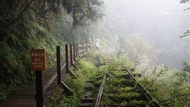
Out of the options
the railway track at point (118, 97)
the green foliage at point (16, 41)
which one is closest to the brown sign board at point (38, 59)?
the railway track at point (118, 97)

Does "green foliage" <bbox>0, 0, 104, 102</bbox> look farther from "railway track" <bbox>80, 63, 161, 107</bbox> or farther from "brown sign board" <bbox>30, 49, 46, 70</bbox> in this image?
"railway track" <bbox>80, 63, 161, 107</bbox>

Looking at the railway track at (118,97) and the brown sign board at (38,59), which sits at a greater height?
the brown sign board at (38,59)

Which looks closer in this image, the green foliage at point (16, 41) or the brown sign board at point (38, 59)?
the brown sign board at point (38, 59)

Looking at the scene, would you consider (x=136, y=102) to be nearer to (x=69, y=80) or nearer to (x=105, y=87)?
(x=105, y=87)

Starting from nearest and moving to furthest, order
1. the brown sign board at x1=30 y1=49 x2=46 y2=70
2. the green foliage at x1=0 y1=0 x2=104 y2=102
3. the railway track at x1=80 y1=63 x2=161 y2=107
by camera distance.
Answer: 1. the brown sign board at x1=30 y1=49 x2=46 y2=70
2. the railway track at x1=80 y1=63 x2=161 y2=107
3. the green foliage at x1=0 y1=0 x2=104 y2=102

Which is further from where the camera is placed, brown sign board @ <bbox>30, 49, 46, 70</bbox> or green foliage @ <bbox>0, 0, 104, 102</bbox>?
green foliage @ <bbox>0, 0, 104, 102</bbox>

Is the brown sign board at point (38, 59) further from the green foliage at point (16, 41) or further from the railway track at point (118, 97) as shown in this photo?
the green foliage at point (16, 41)

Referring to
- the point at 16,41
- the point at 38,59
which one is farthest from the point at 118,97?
the point at 16,41

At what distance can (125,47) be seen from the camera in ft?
117

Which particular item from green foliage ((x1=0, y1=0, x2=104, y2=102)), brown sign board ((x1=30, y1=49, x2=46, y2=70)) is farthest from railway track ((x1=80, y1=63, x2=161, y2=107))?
green foliage ((x1=0, y1=0, x2=104, y2=102))

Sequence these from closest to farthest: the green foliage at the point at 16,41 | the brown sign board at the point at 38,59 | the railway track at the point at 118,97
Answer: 1. the brown sign board at the point at 38,59
2. the railway track at the point at 118,97
3. the green foliage at the point at 16,41

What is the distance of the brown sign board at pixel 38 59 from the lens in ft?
16.0

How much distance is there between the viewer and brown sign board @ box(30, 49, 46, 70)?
4.86 metres

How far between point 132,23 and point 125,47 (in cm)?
4696
